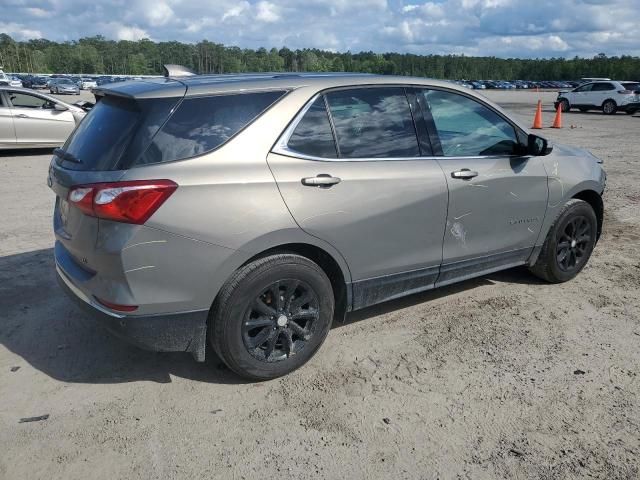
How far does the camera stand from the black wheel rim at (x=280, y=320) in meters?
3.28

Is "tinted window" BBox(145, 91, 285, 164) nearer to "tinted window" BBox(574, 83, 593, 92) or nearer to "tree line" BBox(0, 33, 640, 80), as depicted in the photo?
"tinted window" BBox(574, 83, 593, 92)

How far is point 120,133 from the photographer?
10.0 ft

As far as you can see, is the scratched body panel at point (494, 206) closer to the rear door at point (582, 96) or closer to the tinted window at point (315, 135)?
the tinted window at point (315, 135)

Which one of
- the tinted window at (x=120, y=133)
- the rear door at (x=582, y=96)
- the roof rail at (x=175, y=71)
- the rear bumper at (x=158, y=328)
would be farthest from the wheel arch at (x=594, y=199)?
the rear door at (x=582, y=96)

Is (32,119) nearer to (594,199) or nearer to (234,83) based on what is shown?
(234,83)

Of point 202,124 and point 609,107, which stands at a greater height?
point 202,124

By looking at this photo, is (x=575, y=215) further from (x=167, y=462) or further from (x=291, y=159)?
(x=167, y=462)

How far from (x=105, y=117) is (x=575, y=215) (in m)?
3.90

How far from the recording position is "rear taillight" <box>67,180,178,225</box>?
9.30 ft

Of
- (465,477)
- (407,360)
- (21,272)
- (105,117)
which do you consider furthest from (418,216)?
(21,272)

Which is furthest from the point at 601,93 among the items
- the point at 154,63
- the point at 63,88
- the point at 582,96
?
the point at 154,63

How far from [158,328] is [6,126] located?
11248 millimetres

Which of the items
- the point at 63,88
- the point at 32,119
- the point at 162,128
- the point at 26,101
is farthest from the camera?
the point at 63,88

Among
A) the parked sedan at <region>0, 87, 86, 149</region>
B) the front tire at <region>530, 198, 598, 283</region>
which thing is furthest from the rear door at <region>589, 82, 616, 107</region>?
the front tire at <region>530, 198, 598, 283</region>
